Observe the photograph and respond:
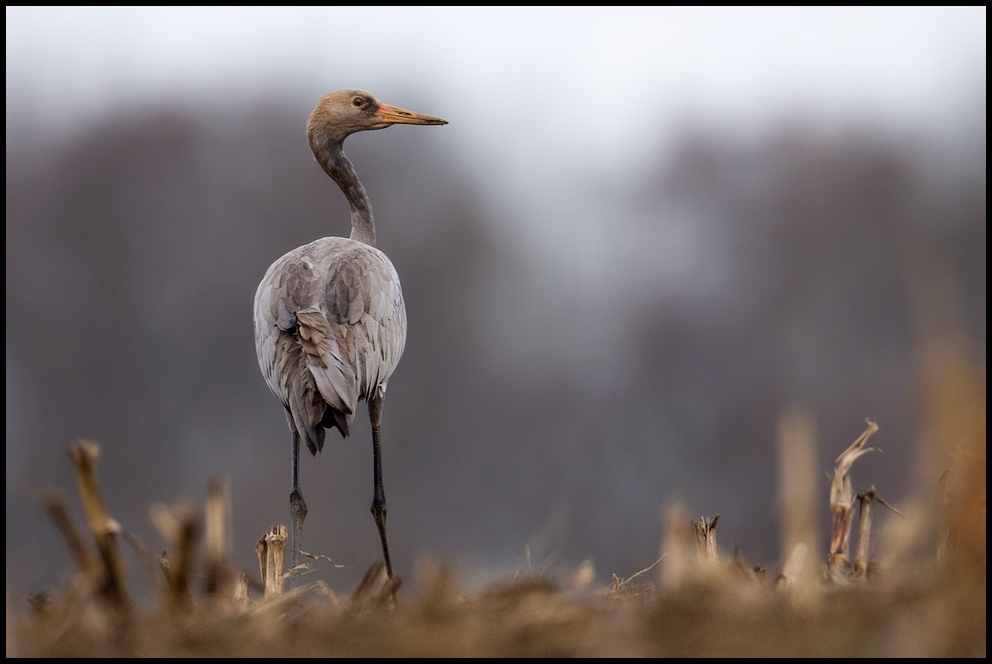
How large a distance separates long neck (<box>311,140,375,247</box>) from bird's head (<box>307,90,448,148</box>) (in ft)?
0.28

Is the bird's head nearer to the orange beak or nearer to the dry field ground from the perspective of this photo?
the orange beak

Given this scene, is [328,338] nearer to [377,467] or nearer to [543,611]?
[377,467]

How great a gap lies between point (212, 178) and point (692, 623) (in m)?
36.7

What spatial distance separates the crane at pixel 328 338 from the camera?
685 centimetres

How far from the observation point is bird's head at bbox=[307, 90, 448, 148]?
9320 millimetres

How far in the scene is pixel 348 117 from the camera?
9398mm

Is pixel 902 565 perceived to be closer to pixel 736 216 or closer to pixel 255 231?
pixel 255 231

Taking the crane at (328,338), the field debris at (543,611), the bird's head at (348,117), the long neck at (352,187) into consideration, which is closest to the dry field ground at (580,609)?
the field debris at (543,611)

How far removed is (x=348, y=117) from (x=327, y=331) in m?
2.92

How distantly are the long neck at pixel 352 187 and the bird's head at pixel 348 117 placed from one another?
86 mm

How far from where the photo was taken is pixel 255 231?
35.8 meters

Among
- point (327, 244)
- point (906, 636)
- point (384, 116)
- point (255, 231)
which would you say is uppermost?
point (255, 231)

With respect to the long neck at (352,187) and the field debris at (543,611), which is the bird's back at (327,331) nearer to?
the long neck at (352,187)

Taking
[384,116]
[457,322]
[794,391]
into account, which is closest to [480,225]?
[457,322]
